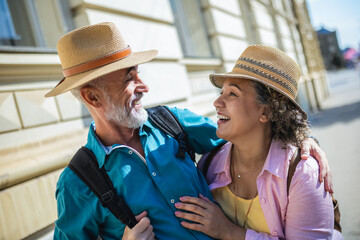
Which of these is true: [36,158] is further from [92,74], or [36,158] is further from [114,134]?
[92,74]

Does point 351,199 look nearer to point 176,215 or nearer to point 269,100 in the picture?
point 269,100

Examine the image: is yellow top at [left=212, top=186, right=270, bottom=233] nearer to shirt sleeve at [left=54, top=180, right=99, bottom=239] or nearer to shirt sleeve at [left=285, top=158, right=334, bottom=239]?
shirt sleeve at [left=285, top=158, right=334, bottom=239]

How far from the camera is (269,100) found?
1703 millimetres

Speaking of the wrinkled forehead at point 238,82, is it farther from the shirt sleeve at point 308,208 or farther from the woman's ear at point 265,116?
the shirt sleeve at point 308,208

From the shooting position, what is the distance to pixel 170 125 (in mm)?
1868

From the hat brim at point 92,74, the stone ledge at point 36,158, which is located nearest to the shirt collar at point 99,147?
the hat brim at point 92,74

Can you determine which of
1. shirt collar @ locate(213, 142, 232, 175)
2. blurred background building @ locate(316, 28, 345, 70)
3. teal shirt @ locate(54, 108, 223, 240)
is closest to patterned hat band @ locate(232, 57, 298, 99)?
shirt collar @ locate(213, 142, 232, 175)

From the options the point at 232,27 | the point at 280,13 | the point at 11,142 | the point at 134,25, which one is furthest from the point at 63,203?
the point at 280,13

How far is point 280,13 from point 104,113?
10204mm

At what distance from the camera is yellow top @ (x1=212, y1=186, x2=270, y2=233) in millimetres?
1640

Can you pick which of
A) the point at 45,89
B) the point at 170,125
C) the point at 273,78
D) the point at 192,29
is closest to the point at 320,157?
the point at 273,78

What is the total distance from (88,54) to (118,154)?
2.02 feet

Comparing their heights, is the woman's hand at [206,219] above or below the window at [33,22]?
below

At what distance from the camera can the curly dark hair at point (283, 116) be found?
169cm
